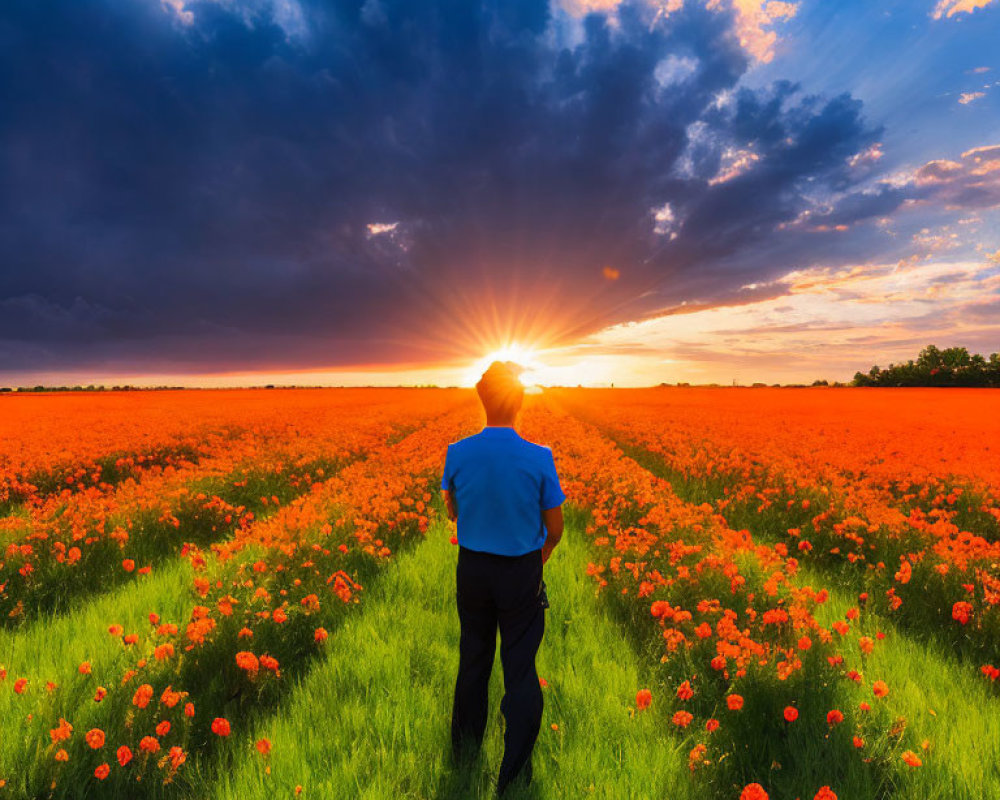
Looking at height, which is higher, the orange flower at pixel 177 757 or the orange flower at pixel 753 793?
the orange flower at pixel 753 793

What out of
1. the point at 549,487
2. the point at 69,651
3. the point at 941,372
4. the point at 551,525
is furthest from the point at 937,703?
the point at 941,372

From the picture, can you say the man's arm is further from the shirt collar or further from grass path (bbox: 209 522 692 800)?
grass path (bbox: 209 522 692 800)

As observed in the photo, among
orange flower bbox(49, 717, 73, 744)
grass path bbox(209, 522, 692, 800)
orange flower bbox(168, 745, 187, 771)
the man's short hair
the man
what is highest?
the man's short hair

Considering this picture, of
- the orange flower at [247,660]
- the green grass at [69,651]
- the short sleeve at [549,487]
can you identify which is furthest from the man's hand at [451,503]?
the green grass at [69,651]

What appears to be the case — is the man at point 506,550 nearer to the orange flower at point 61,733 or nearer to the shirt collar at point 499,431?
the shirt collar at point 499,431

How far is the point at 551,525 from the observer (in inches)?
132

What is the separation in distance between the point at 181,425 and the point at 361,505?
69.9 feet

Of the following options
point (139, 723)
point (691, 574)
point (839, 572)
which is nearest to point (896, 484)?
point (839, 572)

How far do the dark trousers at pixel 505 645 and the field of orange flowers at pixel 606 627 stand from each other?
1.06 feet

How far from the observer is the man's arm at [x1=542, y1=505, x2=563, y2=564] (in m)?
3.32

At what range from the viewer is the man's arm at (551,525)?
3322 mm

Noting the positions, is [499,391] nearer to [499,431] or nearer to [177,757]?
[499,431]

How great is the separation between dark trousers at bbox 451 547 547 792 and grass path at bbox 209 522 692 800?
199 mm

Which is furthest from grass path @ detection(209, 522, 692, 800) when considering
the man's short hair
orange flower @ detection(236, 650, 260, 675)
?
the man's short hair
